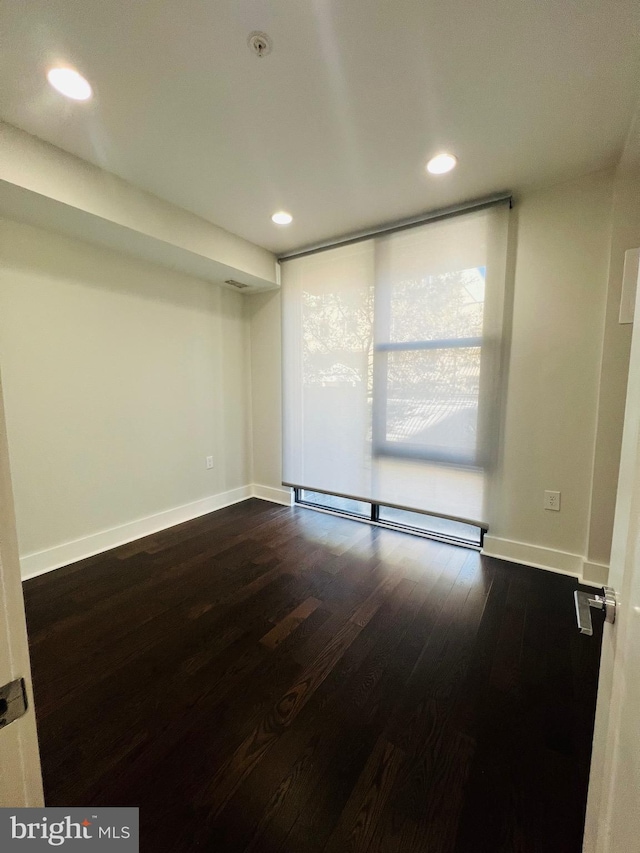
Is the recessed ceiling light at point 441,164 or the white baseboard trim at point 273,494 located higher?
the recessed ceiling light at point 441,164

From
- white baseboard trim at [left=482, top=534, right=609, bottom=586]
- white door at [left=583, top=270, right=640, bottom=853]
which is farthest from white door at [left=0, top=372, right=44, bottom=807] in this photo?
white baseboard trim at [left=482, top=534, right=609, bottom=586]

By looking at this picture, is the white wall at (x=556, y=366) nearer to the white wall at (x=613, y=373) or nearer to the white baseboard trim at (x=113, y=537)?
the white wall at (x=613, y=373)

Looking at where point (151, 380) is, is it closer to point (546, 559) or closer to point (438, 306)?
point (438, 306)

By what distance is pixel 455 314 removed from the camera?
7.99 ft

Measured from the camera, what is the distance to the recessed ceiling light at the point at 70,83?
1383 mm

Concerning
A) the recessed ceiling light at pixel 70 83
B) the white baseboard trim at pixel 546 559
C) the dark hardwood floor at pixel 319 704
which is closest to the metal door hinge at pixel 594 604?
the dark hardwood floor at pixel 319 704

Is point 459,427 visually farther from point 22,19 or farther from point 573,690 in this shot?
point 22,19

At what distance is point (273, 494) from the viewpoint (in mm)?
3695

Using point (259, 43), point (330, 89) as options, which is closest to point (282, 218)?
point (330, 89)

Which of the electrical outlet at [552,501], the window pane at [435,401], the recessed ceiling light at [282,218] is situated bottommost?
the electrical outlet at [552,501]

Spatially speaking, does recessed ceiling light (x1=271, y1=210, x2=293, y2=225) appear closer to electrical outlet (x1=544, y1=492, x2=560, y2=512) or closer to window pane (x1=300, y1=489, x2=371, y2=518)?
window pane (x1=300, y1=489, x2=371, y2=518)

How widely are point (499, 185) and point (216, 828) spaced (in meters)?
3.30

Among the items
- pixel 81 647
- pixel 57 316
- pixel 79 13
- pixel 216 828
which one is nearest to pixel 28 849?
pixel 216 828

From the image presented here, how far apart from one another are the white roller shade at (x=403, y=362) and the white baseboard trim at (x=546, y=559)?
9.7 inches
